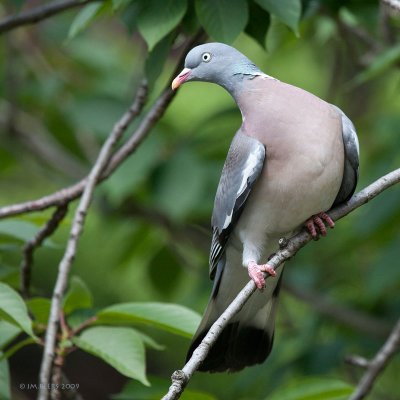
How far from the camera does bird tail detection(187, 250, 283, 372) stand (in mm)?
3111

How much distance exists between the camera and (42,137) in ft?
18.2

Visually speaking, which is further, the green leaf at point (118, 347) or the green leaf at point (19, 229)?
the green leaf at point (19, 229)

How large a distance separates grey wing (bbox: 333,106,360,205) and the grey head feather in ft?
1.15

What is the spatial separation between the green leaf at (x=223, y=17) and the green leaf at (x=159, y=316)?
0.88m

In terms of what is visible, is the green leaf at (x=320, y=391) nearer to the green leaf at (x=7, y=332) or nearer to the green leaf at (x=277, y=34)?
the green leaf at (x=7, y=332)

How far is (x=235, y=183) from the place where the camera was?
9.20ft

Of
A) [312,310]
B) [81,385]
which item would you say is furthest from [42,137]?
[81,385]

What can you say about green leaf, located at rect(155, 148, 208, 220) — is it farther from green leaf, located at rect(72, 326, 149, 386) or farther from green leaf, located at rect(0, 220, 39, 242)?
green leaf, located at rect(72, 326, 149, 386)

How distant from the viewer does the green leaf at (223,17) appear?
2.79 metres

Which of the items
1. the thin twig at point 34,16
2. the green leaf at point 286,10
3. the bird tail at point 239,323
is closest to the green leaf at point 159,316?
the bird tail at point 239,323

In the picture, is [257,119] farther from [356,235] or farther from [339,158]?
[356,235]

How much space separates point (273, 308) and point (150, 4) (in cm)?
122

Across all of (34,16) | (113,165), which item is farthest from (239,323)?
(34,16)

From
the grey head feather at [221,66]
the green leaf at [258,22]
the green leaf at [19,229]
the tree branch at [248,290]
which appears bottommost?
the green leaf at [19,229]
